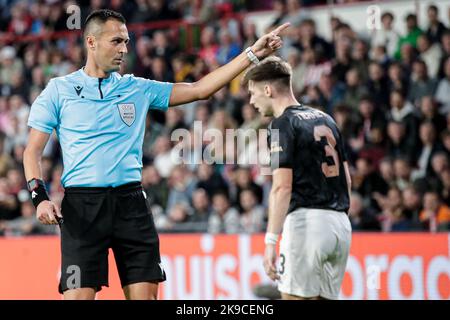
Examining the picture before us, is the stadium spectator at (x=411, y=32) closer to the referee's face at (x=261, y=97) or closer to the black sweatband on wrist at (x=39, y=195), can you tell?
the referee's face at (x=261, y=97)

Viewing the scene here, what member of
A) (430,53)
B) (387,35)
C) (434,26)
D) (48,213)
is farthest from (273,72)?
(387,35)

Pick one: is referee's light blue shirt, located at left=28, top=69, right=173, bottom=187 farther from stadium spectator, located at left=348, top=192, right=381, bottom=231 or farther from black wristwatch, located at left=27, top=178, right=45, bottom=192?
stadium spectator, located at left=348, top=192, right=381, bottom=231

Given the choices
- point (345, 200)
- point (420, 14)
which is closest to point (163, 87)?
point (345, 200)

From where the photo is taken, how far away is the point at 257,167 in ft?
38.4

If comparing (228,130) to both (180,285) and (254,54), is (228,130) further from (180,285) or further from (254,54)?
(254,54)

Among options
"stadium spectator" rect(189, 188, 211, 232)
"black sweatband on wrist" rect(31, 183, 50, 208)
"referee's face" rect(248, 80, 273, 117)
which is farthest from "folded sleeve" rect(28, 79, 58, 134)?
"stadium spectator" rect(189, 188, 211, 232)

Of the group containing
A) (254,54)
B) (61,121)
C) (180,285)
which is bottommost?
(180,285)

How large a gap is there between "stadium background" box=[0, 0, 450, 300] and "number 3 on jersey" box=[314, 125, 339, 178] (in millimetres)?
2847

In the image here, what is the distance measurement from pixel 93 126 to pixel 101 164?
24 cm

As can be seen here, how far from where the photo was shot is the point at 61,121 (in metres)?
5.83

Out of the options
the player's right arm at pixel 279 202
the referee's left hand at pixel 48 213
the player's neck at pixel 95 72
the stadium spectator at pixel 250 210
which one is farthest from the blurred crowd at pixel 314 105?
the referee's left hand at pixel 48 213

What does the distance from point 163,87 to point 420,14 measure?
25.7ft

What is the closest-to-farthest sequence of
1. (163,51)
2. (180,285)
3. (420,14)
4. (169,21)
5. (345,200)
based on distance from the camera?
(345,200)
(180,285)
(420,14)
(163,51)
(169,21)

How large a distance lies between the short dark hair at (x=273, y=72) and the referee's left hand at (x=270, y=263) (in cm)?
114
